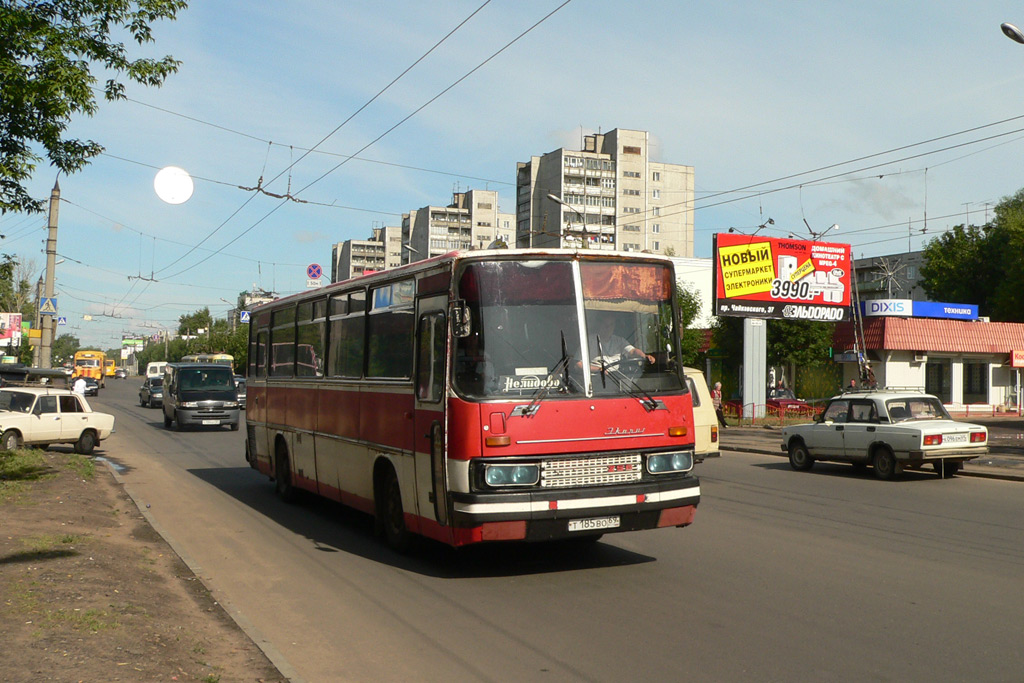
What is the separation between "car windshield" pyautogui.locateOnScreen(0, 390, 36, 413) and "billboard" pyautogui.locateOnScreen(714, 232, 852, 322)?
82.6ft

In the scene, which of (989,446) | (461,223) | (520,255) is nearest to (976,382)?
(989,446)

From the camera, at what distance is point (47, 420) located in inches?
884

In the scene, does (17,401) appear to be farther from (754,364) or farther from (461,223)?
(461,223)

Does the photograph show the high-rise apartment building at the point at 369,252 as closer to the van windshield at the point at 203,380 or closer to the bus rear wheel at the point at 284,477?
the van windshield at the point at 203,380

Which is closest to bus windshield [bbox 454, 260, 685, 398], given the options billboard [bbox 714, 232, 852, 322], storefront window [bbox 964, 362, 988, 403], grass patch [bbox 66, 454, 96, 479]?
grass patch [bbox 66, 454, 96, 479]

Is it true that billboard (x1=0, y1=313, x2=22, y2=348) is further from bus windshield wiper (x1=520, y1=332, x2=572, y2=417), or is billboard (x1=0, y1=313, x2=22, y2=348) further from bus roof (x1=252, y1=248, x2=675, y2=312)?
bus windshield wiper (x1=520, y1=332, x2=572, y2=417)

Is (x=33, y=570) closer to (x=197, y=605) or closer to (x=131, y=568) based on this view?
(x=131, y=568)

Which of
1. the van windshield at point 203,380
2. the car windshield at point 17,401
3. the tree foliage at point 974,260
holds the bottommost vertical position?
the car windshield at point 17,401

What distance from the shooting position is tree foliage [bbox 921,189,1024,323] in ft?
262

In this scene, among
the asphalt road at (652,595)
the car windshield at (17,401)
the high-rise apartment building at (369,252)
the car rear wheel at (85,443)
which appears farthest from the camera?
the high-rise apartment building at (369,252)

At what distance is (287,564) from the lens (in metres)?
9.91

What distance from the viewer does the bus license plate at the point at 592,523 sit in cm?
841

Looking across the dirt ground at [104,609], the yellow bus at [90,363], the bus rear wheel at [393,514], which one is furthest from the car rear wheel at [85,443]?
the yellow bus at [90,363]

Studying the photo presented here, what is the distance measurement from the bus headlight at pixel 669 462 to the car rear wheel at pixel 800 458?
12.2 metres
